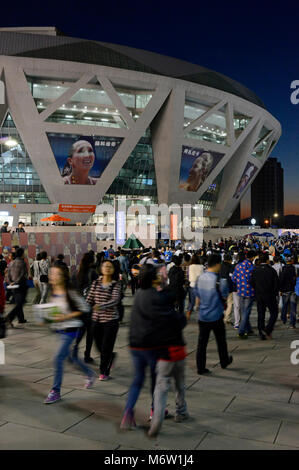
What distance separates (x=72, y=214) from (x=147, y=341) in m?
45.0

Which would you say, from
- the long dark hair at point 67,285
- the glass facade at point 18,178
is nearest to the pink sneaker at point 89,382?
the long dark hair at point 67,285

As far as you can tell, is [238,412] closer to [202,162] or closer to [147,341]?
[147,341]

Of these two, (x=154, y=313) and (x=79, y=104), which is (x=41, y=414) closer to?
(x=154, y=313)

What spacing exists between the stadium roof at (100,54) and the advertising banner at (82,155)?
8238 millimetres

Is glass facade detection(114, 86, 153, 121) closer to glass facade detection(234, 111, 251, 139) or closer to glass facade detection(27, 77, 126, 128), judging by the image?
glass facade detection(27, 77, 126, 128)

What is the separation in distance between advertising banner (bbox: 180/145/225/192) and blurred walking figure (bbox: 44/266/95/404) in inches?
1846

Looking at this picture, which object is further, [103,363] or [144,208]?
[144,208]

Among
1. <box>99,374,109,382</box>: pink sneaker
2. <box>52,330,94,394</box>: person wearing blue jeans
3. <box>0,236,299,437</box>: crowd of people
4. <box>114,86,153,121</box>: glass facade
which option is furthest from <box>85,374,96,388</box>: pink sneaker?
<box>114,86,153,121</box>: glass facade

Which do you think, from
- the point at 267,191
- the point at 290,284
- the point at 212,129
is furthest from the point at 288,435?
the point at 267,191

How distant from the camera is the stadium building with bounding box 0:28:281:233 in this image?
145ft

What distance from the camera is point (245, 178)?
63.5m

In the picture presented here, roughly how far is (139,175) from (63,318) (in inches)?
1942

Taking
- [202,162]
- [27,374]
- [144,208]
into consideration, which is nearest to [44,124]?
[144,208]
